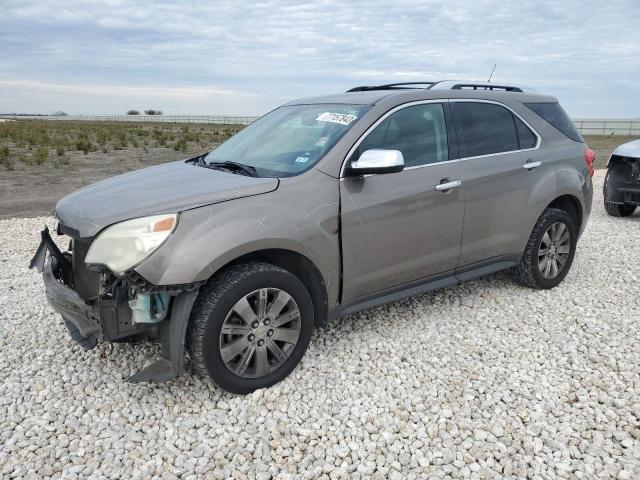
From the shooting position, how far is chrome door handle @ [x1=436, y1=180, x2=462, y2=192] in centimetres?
407

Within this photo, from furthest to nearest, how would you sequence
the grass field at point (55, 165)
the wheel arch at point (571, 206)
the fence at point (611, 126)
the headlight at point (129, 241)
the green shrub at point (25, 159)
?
1. the fence at point (611, 126)
2. the green shrub at point (25, 159)
3. the grass field at point (55, 165)
4. the wheel arch at point (571, 206)
5. the headlight at point (129, 241)

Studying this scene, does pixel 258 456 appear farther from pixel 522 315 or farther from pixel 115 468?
pixel 522 315

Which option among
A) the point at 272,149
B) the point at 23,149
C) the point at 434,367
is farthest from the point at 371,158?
the point at 23,149

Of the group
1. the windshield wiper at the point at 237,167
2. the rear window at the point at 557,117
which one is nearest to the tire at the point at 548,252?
the rear window at the point at 557,117

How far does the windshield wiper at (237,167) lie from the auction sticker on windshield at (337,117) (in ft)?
2.19

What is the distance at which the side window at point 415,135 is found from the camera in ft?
12.7

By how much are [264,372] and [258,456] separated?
622 millimetres

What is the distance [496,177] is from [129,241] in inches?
115

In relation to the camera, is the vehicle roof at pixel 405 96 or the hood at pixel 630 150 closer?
the vehicle roof at pixel 405 96

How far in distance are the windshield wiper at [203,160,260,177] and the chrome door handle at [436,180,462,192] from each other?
136 cm

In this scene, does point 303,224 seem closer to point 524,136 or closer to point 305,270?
point 305,270

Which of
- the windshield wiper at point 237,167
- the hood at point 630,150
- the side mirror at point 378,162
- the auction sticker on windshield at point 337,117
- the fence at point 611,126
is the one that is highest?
the auction sticker on windshield at point 337,117

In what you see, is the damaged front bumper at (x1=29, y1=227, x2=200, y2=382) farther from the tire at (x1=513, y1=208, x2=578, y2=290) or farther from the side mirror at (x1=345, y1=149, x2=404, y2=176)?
the tire at (x1=513, y1=208, x2=578, y2=290)

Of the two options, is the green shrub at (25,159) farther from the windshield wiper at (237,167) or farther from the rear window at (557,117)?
the rear window at (557,117)
